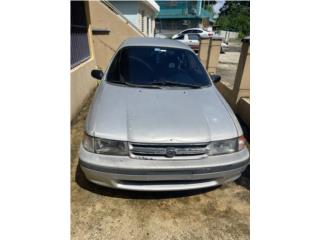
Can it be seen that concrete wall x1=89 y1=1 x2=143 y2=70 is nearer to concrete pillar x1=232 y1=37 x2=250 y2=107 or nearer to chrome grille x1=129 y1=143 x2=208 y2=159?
concrete pillar x1=232 y1=37 x2=250 y2=107

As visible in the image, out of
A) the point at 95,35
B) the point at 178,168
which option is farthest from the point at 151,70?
the point at 95,35

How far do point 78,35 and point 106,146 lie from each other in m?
4.47

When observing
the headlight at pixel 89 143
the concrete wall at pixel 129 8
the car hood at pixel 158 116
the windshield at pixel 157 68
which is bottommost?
the headlight at pixel 89 143

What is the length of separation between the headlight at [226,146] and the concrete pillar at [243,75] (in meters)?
2.59

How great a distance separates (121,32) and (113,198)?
8.54 m

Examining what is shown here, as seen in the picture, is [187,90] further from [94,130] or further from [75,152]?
[75,152]

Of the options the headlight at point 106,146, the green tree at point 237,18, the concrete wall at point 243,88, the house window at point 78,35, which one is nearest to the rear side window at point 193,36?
the house window at point 78,35

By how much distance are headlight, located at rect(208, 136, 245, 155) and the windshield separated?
1.02 meters

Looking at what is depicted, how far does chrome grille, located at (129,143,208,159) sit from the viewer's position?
6.75 feet

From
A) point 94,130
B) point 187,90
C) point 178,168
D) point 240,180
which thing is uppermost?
point 187,90

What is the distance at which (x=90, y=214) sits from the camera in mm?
2266

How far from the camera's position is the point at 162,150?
6.78ft

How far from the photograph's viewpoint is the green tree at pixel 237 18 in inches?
1394

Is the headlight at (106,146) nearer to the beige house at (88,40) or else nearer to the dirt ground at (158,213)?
the dirt ground at (158,213)
